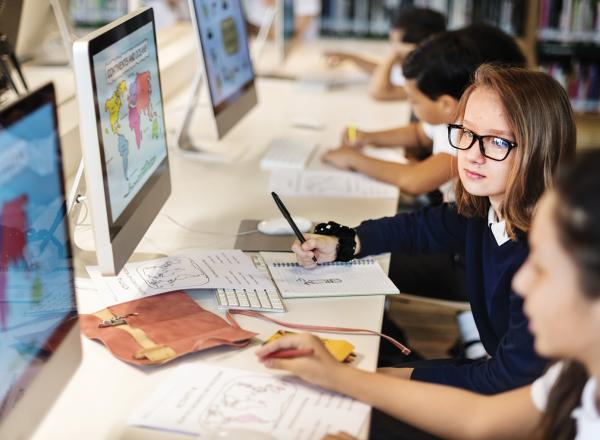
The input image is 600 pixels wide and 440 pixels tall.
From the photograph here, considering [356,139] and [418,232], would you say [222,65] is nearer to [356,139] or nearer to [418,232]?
[356,139]

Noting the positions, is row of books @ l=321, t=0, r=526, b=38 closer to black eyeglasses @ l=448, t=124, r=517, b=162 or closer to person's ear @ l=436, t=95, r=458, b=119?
person's ear @ l=436, t=95, r=458, b=119

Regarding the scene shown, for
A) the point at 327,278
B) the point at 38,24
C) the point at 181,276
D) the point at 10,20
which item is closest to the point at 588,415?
the point at 327,278

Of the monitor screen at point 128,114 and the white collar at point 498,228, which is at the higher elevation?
the monitor screen at point 128,114

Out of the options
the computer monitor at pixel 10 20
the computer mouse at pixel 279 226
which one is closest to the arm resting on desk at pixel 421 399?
the computer mouse at pixel 279 226

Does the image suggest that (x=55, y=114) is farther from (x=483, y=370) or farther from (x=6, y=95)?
(x=6, y=95)

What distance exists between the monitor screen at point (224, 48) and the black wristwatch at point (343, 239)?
64 centimetres

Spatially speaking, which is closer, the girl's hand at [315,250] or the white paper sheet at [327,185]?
the girl's hand at [315,250]

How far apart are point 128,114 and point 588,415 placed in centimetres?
90

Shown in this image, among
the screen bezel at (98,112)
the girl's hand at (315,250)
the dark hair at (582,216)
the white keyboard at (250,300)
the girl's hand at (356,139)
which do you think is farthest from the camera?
the girl's hand at (356,139)

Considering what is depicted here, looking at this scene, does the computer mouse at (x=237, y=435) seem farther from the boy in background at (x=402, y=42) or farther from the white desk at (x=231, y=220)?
the boy in background at (x=402, y=42)

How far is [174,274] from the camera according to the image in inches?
60.9

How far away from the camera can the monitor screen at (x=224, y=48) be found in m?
2.14

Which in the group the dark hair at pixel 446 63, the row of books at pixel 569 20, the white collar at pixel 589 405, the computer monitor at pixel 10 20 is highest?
the computer monitor at pixel 10 20

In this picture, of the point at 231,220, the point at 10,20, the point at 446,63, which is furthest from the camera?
the point at 446,63
